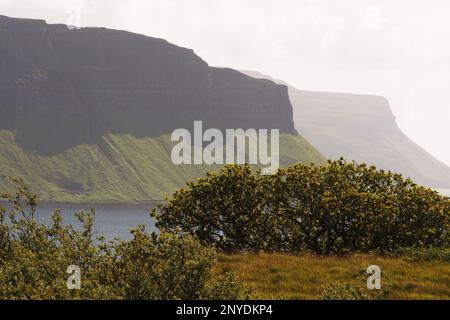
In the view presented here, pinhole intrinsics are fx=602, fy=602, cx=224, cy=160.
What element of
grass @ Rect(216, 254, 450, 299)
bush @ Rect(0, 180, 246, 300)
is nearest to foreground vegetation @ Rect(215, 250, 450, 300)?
grass @ Rect(216, 254, 450, 299)

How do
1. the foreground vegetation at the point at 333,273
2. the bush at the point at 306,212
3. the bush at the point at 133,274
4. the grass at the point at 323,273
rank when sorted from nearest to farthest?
the bush at the point at 133,274
the foreground vegetation at the point at 333,273
the grass at the point at 323,273
the bush at the point at 306,212

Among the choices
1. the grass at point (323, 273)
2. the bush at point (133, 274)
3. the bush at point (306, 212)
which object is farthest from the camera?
the bush at point (306, 212)

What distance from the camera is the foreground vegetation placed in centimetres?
2305

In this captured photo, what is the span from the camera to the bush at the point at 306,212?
33.9 metres

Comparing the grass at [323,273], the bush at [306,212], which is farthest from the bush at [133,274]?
the bush at [306,212]

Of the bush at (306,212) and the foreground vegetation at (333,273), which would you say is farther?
the bush at (306,212)

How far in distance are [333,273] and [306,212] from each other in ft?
27.4

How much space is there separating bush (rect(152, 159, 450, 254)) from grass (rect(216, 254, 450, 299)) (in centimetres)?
349

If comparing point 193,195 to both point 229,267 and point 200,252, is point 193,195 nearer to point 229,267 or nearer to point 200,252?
point 229,267

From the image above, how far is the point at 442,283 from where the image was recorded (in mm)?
25156

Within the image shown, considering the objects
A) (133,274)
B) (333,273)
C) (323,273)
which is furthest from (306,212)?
(133,274)

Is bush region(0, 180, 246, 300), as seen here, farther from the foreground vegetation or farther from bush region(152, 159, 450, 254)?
bush region(152, 159, 450, 254)

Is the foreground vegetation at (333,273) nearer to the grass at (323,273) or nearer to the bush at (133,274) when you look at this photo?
the grass at (323,273)

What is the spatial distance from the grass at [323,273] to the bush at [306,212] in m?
3.49
